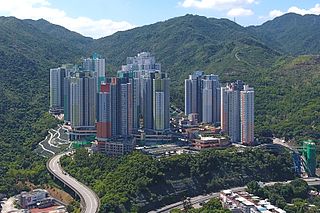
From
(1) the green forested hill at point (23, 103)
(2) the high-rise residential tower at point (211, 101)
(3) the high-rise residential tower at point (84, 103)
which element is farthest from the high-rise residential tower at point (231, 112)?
(1) the green forested hill at point (23, 103)

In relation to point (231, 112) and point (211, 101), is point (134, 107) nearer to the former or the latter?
point (231, 112)

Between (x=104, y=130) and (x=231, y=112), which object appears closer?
(x=104, y=130)

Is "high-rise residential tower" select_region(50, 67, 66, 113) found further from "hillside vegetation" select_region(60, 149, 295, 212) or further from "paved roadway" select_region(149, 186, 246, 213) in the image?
"paved roadway" select_region(149, 186, 246, 213)

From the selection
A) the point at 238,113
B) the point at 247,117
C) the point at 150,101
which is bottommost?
the point at 247,117

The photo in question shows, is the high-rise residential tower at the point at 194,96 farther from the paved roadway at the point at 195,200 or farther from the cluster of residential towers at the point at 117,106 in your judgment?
the paved roadway at the point at 195,200

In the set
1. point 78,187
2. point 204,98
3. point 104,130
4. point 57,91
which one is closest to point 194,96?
point 204,98

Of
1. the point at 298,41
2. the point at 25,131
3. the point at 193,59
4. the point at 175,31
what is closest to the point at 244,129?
the point at 25,131
